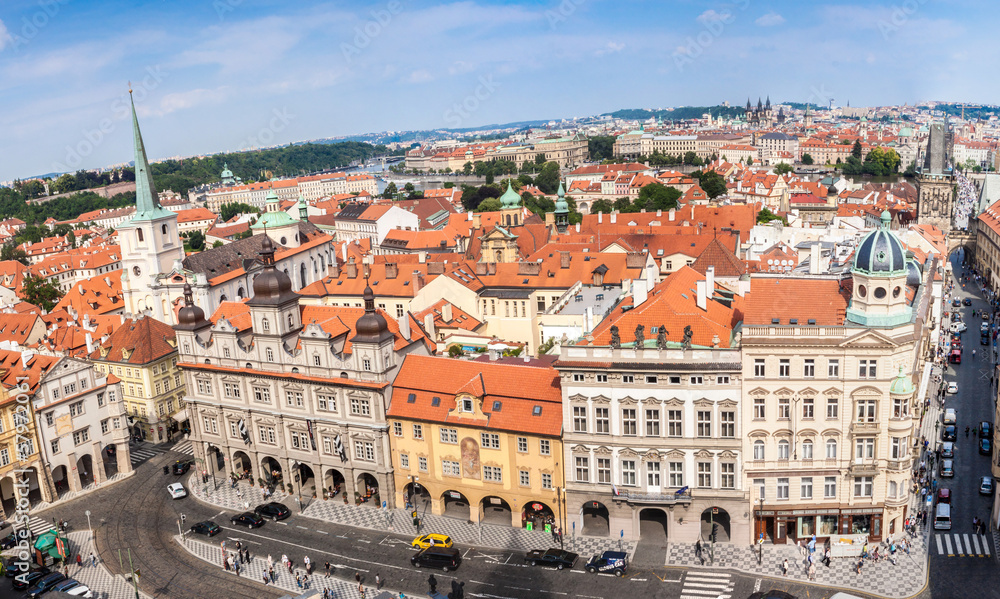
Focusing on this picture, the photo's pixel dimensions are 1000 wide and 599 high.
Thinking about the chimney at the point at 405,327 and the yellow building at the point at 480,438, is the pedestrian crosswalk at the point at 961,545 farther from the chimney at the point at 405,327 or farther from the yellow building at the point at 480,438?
the chimney at the point at 405,327

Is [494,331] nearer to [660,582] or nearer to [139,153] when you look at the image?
[660,582]

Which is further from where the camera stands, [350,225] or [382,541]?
[350,225]

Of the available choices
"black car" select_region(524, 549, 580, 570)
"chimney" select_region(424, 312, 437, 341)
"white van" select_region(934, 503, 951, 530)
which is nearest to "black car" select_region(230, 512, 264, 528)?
"black car" select_region(524, 549, 580, 570)

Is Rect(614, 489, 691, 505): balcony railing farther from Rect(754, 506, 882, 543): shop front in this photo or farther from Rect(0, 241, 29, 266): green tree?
Rect(0, 241, 29, 266): green tree

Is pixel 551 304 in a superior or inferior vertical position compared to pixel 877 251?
inferior

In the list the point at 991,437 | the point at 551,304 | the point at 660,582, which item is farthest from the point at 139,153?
the point at 991,437

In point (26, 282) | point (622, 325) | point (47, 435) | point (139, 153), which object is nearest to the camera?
point (622, 325)
